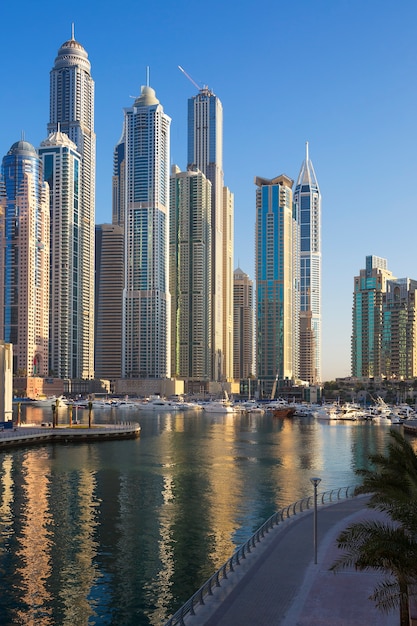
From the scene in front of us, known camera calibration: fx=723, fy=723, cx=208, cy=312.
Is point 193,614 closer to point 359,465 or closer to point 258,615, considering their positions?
point 258,615

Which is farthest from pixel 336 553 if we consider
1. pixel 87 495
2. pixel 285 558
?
pixel 87 495

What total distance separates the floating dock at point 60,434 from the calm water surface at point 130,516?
5.39 metres

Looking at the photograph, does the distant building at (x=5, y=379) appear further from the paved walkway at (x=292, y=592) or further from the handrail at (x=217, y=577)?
the paved walkway at (x=292, y=592)

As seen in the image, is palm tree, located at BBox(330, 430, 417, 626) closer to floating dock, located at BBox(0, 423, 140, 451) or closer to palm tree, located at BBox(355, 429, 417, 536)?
palm tree, located at BBox(355, 429, 417, 536)

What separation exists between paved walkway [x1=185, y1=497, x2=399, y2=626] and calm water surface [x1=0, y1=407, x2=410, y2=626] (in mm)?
4785

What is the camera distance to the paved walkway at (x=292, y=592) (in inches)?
1141

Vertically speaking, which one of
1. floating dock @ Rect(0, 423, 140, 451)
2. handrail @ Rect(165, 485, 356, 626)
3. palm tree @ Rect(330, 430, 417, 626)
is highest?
palm tree @ Rect(330, 430, 417, 626)

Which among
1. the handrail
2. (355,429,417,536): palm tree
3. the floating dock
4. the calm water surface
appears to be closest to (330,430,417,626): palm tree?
(355,429,417,536): palm tree

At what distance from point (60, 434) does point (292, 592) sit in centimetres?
10475

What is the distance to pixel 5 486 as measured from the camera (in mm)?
76375

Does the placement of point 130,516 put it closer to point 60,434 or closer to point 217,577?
point 217,577

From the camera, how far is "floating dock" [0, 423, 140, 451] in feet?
397

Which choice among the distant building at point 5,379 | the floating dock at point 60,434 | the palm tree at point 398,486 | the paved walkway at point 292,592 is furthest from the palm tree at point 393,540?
the distant building at point 5,379

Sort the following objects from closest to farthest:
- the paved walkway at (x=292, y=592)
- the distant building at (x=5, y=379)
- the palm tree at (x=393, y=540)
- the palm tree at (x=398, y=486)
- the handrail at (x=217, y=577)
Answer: the palm tree at (x=393, y=540)
the palm tree at (x=398, y=486)
the handrail at (x=217, y=577)
the paved walkway at (x=292, y=592)
the distant building at (x=5, y=379)
